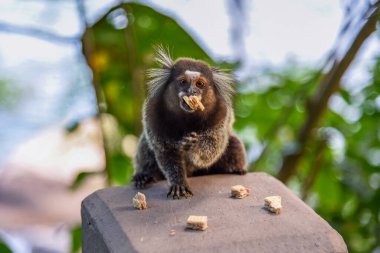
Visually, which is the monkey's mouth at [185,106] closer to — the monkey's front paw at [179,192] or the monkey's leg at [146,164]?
the monkey's front paw at [179,192]

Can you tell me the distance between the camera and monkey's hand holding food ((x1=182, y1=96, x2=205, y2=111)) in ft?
7.32

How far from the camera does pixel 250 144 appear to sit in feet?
11.3

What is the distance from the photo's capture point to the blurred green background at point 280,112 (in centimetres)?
314

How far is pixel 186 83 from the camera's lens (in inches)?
91.0

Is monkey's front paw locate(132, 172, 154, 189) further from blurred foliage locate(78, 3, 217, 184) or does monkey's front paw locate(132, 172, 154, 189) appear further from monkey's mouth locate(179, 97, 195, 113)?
blurred foliage locate(78, 3, 217, 184)

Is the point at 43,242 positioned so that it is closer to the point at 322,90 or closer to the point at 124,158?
the point at 124,158

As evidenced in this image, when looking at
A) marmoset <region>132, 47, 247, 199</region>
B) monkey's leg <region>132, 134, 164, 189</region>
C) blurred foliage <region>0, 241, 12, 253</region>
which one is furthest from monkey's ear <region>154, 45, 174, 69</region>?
blurred foliage <region>0, 241, 12, 253</region>

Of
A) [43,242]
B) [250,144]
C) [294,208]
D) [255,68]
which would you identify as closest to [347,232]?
[250,144]

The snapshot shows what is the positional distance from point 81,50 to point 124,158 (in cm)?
65

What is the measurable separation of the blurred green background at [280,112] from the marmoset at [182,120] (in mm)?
551

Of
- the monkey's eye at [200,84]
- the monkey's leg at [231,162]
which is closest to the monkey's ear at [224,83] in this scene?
the monkey's eye at [200,84]

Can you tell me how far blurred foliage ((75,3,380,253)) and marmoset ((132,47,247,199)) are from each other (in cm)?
65

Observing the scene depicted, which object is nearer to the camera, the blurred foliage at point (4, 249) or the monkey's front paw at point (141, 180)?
the blurred foliage at point (4, 249)

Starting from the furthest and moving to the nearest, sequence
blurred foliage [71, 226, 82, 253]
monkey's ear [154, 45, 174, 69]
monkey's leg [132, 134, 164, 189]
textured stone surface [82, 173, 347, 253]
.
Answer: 1. blurred foliage [71, 226, 82, 253]
2. monkey's leg [132, 134, 164, 189]
3. monkey's ear [154, 45, 174, 69]
4. textured stone surface [82, 173, 347, 253]
